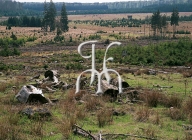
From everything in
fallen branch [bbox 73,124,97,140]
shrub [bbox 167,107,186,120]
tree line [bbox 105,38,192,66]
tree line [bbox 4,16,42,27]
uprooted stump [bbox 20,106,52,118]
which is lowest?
tree line [bbox 105,38,192,66]

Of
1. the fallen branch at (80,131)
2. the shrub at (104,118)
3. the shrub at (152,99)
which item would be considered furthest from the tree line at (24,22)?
the fallen branch at (80,131)

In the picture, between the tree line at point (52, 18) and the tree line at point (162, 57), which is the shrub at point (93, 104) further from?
the tree line at point (52, 18)

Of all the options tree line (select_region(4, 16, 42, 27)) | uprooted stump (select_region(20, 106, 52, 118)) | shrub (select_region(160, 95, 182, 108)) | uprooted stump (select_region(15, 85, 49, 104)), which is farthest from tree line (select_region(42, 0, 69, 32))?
uprooted stump (select_region(20, 106, 52, 118))

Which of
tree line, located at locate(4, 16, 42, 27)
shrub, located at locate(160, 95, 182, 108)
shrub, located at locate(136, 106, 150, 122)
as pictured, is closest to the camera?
shrub, located at locate(136, 106, 150, 122)

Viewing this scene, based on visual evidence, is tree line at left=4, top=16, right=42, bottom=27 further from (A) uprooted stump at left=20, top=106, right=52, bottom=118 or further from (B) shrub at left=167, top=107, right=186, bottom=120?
(B) shrub at left=167, top=107, right=186, bottom=120

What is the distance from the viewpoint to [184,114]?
37.9ft

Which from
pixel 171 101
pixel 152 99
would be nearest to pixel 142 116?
pixel 152 99

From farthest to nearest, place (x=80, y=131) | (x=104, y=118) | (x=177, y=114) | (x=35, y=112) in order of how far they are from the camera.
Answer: (x=177, y=114) < (x=35, y=112) < (x=104, y=118) < (x=80, y=131)

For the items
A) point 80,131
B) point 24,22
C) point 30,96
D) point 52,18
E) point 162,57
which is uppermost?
point 52,18

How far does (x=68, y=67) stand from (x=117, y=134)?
63.6ft

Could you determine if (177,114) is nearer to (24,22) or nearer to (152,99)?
(152,99)

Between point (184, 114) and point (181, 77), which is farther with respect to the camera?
point (181, 77)

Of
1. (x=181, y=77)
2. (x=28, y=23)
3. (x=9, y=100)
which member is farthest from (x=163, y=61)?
(x=28, y=23)

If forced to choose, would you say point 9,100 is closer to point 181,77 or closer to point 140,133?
point 140,133
